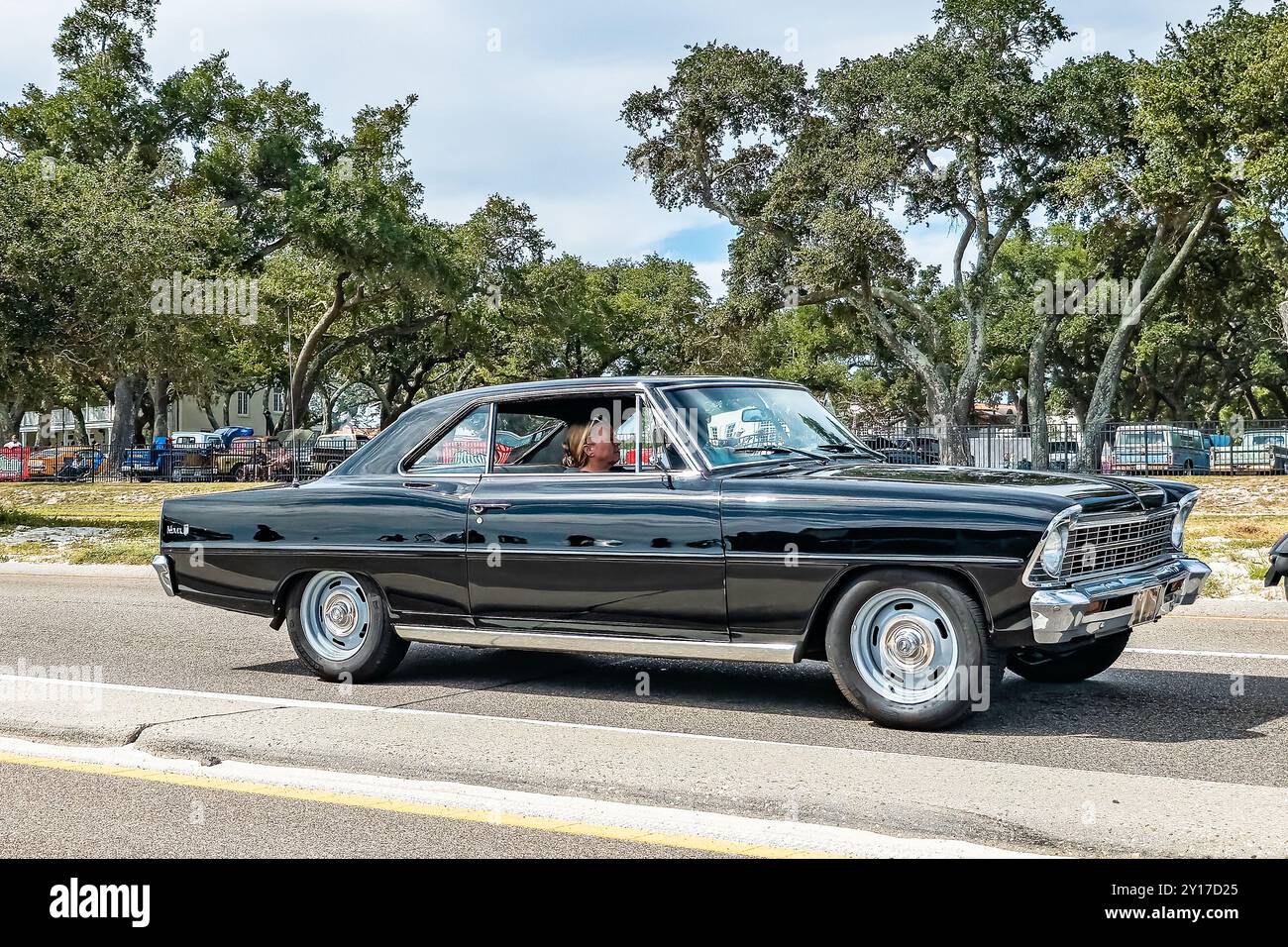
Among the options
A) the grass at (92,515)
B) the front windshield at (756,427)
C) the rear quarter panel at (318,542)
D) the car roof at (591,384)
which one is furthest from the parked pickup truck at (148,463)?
the front windshield at (756,427)

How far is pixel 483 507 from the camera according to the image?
23.1ft

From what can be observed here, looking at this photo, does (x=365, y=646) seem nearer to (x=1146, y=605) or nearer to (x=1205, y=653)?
(x=1146, y=605)

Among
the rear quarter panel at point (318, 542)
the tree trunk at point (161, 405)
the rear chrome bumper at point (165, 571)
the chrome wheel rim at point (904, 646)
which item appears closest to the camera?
the chrome wheel rim at point (904, 646)

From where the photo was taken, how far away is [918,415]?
245 feet

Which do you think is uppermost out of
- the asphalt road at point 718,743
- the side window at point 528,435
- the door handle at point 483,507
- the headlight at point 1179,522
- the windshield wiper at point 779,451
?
the side window at point 528,435

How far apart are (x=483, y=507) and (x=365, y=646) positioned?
48.0 inches

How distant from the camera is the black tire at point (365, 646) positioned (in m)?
7.45

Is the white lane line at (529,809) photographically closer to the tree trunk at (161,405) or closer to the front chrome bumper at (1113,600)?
the front chrome bumper at (1113,600)

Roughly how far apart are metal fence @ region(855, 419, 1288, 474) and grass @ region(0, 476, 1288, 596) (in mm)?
5815

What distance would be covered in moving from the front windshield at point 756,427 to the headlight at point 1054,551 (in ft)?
5.24

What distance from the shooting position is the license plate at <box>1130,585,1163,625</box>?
6.08 m

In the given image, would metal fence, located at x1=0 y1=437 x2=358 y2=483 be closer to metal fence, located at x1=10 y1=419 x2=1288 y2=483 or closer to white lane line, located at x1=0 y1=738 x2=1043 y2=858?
metal fence, located at x1=10 y1=419 x2=1288 y2=483
